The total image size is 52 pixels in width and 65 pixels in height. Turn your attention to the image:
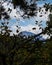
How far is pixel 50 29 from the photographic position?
995 cm

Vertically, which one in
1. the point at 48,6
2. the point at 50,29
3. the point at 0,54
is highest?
the point at 48,6

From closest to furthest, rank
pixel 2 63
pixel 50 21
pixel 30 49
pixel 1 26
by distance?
1. pixel 50 21
2. pixel 2 63
3. pixel 30 49
4. pixel 1 26

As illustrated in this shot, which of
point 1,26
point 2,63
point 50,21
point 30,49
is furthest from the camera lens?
point 1,26

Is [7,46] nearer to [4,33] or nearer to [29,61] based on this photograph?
[29,61]

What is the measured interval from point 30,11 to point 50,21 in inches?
59.2

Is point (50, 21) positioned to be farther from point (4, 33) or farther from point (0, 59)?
point (4, 33)

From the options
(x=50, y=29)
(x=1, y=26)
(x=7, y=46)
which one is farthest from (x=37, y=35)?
(x=1, y=26)

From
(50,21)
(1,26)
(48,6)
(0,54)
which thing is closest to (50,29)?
(50,21)

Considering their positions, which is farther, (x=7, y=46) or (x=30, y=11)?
(x=30, y=11)

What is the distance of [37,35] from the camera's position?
998cm

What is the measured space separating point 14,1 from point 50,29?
1648mm

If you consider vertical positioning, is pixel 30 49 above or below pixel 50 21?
below

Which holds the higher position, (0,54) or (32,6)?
(32,6)

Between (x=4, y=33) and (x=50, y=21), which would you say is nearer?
(x=50, y=21)
